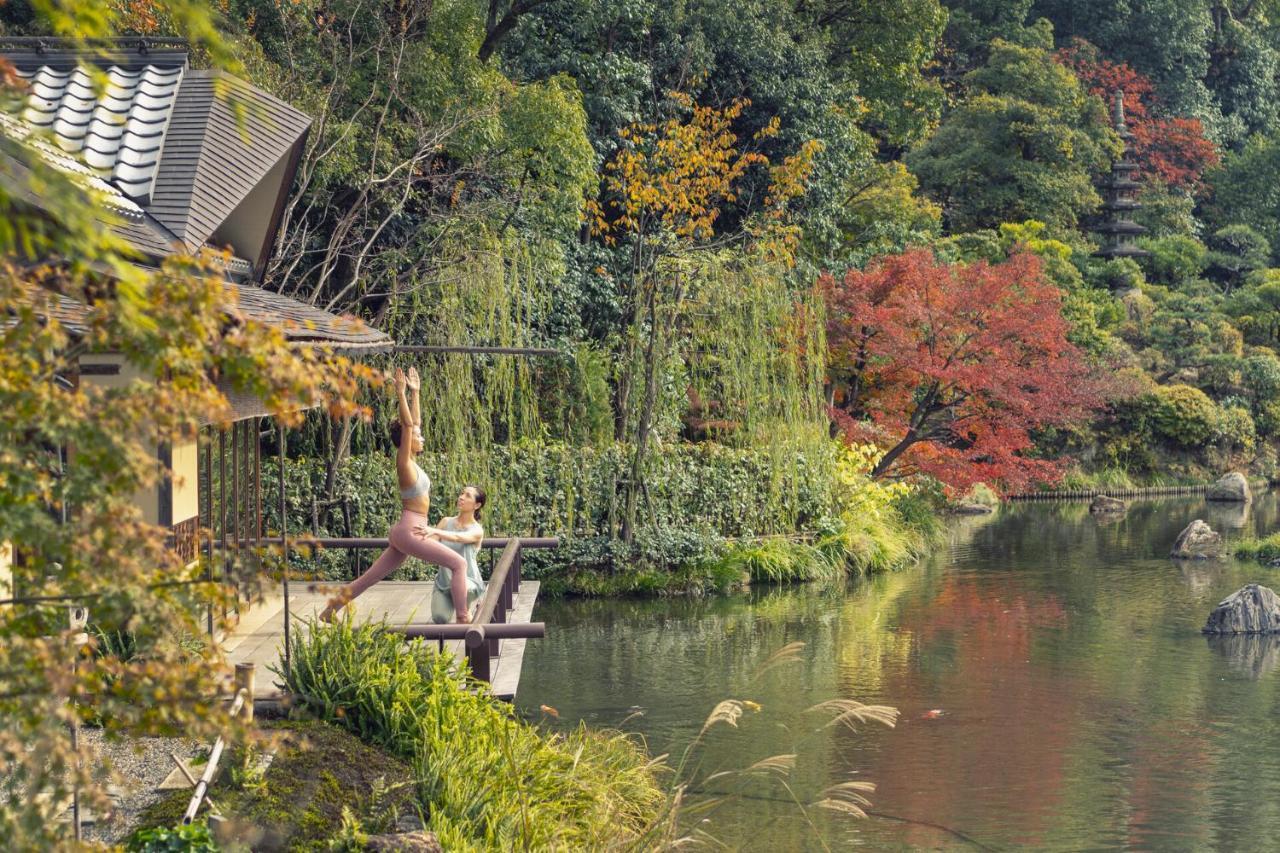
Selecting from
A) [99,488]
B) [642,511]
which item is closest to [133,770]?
[99,488]

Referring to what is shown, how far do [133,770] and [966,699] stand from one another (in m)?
8.14

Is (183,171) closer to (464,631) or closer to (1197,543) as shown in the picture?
(464,631)

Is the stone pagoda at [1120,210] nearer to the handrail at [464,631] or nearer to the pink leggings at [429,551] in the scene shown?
the pink leggings at [429,551]

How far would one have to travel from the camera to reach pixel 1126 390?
2939cm

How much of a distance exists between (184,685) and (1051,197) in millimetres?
36299

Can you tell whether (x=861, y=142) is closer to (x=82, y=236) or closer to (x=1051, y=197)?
(x=1051, y=197)

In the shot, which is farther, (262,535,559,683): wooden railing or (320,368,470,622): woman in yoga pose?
(320,368,470,622): woman in yoga pose

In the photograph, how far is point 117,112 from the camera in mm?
11172

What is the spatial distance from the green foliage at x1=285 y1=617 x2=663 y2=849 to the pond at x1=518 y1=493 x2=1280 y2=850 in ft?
2.87

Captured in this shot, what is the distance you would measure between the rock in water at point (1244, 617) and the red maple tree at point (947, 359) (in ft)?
21.0

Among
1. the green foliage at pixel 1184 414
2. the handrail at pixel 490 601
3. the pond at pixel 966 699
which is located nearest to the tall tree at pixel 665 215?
the pond at pixel 966 699

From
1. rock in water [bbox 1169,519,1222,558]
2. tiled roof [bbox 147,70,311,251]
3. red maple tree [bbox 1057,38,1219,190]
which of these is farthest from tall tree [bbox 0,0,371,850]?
red maple tree [bbox 1057,38,1219,190]

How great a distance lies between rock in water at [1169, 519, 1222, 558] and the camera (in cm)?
2289

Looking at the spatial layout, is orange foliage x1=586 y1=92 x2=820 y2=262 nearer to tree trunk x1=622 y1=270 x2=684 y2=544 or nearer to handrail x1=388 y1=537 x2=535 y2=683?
tree trunk x1=622 y1=270 x2=684 y2=544
